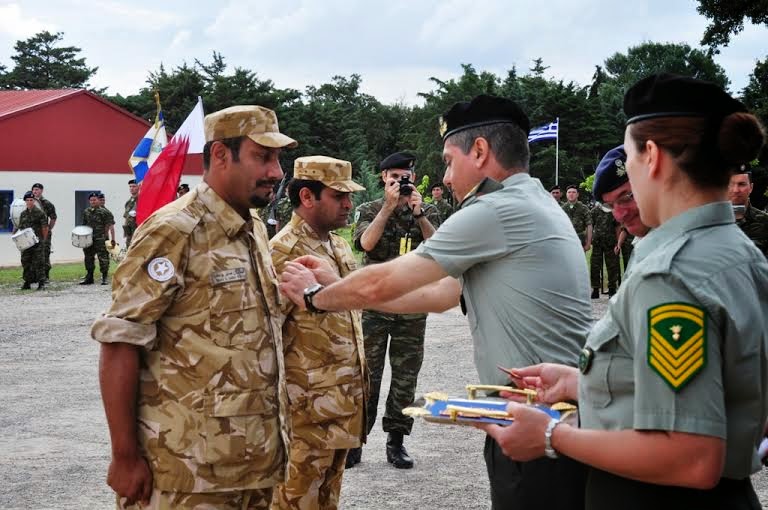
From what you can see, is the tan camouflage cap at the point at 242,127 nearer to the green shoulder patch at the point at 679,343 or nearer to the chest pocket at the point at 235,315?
the chest pocket at the point at 235,315

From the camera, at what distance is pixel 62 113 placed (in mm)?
32688

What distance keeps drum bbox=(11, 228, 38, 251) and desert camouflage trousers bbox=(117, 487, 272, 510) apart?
17.9 metres

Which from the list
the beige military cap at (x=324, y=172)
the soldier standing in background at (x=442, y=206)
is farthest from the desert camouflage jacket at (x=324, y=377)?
the soldier standing in background at (x=442, y=206)

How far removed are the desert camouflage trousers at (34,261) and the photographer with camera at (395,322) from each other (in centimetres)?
1419

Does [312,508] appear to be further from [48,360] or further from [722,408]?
[48,360]

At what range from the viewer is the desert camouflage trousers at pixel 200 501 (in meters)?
3.23

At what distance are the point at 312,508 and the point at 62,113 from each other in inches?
1220

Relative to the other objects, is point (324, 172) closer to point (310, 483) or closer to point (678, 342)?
point (310, 483)

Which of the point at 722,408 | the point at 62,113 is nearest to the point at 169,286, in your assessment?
the point at 722,408

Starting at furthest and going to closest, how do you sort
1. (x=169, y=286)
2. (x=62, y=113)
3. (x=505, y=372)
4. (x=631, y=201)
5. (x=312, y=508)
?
(x=62, y=113), (x=312, y=508), (x=631, y=201), (x=169, y=286), (x=505, y=372)

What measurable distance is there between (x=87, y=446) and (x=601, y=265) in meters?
12.9

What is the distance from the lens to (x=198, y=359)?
3256 mm

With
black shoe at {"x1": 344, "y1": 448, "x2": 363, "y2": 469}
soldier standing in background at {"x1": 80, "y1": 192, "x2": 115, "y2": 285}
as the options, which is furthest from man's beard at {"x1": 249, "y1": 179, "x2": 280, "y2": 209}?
soldier standing in background at {"x1": 80, "y1": 192, "x2": 115, "y2": 285}

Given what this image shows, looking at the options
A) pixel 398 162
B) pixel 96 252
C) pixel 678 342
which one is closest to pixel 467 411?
pixel 678 342
